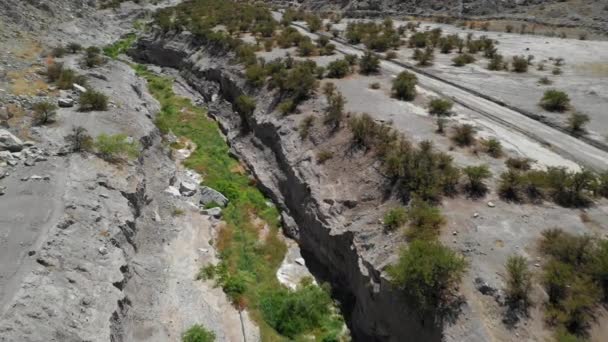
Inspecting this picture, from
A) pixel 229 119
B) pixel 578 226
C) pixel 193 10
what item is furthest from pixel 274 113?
pixel 193 10

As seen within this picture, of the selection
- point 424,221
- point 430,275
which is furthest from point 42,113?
point 430,275

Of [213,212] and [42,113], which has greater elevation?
[42,113]

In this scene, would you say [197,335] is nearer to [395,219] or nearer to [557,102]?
[395,219]

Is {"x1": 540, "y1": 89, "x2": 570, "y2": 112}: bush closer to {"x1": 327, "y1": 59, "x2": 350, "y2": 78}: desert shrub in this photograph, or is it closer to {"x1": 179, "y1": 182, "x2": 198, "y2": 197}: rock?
{"x1": 327, "y1": 59, "x2": 350, "y2": 78}: desert shrub

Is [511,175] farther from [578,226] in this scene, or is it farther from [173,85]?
[173,85]

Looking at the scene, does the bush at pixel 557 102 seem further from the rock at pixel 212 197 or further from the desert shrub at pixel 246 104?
the rock at pixel 212 197

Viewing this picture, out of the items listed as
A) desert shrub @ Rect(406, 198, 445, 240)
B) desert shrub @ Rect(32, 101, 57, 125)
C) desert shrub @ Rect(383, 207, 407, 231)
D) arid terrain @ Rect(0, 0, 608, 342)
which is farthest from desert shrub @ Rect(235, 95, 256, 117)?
desert shrub @ Rect(406, 198, 445, 240)
